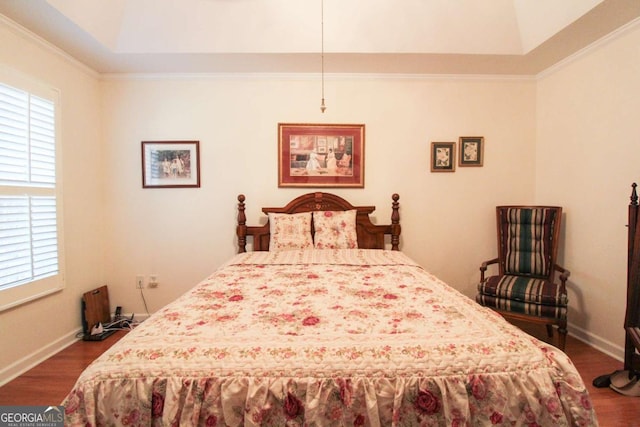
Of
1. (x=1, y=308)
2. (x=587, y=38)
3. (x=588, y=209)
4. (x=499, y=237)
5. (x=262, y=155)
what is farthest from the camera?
(x=262, y=155)

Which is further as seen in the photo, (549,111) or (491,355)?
(549,111)

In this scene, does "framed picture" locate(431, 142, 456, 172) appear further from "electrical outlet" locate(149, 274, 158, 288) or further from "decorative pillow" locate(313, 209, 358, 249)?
"electrical outlet" locate(149, 274, 158, 288)

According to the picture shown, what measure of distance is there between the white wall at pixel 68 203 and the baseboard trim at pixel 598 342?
439cm

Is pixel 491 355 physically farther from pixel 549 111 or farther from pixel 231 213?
pixel 549 111

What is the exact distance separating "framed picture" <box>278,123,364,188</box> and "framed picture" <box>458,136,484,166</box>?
1030 mm

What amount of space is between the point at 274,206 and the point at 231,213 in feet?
1.46

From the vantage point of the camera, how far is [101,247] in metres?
2.98

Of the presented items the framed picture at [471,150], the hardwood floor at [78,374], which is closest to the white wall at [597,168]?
the hardwood floor at [78,374]

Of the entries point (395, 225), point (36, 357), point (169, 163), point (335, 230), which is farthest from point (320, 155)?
point (36, 357)

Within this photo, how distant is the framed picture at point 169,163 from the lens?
298 centimetres

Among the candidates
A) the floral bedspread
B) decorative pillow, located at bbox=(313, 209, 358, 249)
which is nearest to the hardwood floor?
the floral bedspread

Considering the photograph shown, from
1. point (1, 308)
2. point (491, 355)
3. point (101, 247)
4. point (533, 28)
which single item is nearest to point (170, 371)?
point (491, 355)

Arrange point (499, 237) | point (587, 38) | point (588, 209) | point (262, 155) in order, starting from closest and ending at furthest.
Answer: point (587, 38) → point (588, 209) → point (499, 237) → point (262, 155)

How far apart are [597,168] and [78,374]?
4.25 m
